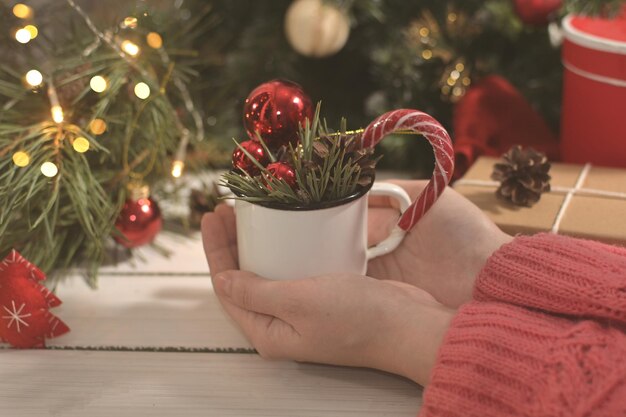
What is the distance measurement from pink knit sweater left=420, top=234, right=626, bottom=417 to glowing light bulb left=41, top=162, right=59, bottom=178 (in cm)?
49

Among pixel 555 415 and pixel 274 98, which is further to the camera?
pixel 274 98

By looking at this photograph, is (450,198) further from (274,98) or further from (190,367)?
(190,367)

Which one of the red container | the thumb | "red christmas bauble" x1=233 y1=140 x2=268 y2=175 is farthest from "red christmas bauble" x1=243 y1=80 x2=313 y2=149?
the red container

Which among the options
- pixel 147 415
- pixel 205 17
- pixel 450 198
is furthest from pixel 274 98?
pixel 205 17

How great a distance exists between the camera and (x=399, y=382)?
2.49 feet

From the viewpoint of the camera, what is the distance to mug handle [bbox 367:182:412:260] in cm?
82

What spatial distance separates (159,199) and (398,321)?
537 mm

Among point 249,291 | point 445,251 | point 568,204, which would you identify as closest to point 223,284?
point 249,291

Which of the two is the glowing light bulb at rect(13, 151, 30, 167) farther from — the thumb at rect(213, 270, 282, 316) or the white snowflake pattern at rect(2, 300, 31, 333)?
the thumb at rect(213, 270, 282, 316)

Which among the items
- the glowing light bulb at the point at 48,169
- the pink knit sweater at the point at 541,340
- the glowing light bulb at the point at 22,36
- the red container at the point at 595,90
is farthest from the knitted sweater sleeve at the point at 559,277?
the glowing light bulb at the point at 22,36

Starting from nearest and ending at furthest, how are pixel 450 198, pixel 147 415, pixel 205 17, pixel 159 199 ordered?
pixel 147 415 → pixel 450 198 → pixel 159 199 → pixel 205 17

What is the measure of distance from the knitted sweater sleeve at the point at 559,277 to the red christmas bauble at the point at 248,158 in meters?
0.24

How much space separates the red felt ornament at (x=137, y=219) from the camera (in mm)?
994

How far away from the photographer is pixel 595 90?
1.07 metres
